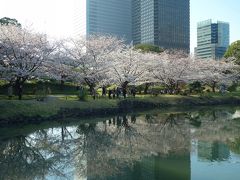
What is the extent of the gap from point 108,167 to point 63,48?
82.8 ft

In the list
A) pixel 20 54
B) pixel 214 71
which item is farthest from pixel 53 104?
pixel 214 71

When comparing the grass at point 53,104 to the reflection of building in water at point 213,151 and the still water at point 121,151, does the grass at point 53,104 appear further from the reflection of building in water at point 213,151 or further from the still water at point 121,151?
the reflection of building in water at point 213,151

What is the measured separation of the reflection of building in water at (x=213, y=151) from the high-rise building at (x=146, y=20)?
8839 centimetres

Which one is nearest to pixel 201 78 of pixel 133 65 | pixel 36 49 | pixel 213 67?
pixel 213 67

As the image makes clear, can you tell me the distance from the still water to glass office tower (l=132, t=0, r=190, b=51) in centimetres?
8699

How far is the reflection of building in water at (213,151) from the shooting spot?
15.1m

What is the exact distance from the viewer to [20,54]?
30.4m

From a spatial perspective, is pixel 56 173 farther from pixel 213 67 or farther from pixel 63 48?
pixel 213 67

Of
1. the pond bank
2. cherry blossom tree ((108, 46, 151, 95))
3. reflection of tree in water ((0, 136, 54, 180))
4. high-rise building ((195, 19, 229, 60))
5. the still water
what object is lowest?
reflection of tree in water ((0, 136, 54, 180))

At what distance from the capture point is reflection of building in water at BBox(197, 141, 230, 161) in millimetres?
15106

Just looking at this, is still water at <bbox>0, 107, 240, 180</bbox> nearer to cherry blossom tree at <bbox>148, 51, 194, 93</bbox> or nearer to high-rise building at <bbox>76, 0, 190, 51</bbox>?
cherry blossom tree at <bbox>148, 51, 194, 93</bbox>

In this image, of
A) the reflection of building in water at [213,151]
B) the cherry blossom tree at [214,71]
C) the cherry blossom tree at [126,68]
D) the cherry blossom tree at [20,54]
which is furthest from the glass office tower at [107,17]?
the reflection of building in water at [213,151]

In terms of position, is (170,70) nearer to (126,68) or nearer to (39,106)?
(126,68)

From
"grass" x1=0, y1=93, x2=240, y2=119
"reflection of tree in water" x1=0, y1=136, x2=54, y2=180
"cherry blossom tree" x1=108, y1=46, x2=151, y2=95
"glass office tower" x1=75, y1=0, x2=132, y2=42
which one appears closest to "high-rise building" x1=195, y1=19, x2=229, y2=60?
"glass office tower" x1=75, y1=0, x2=132, y2=42
